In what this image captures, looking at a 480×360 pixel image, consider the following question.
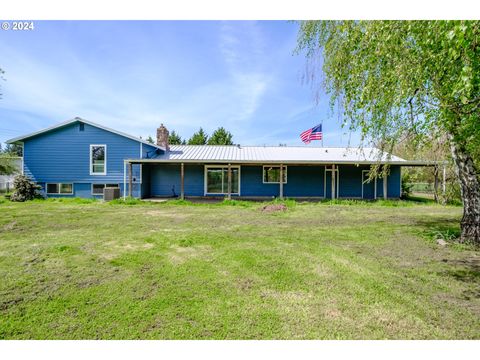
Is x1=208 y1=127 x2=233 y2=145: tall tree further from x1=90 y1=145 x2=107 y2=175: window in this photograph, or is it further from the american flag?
x1=90 y1=145 x2=107 y2=175: window

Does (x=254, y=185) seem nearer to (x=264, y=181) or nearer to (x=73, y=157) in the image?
(x=264, y=181)

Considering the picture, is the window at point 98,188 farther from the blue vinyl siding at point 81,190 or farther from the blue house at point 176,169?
the blue vinyl siding at point 81,190

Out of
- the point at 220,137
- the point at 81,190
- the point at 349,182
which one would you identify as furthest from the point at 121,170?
the point at 220,137

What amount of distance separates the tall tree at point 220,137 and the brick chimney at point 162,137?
21879 mm

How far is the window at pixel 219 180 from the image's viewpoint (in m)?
15.7

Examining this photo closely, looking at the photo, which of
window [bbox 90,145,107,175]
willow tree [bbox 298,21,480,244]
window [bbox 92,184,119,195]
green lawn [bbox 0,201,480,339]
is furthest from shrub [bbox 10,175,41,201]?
willow tree [bbox 298,21,480,244]

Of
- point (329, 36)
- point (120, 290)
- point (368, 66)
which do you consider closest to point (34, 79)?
point (120, 290)

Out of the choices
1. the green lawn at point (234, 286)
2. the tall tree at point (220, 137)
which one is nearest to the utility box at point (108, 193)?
the green lawn at point (234, 286)

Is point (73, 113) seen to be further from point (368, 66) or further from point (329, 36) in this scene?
point (368, 66)

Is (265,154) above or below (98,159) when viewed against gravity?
above

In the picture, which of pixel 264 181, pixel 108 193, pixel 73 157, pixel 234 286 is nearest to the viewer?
pixel 234 286

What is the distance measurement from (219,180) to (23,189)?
435 inches

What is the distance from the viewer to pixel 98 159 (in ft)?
48.8

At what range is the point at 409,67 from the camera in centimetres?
334
